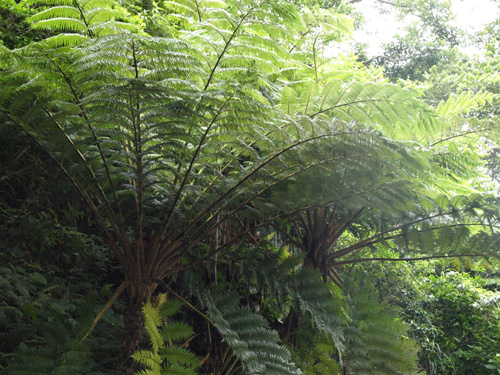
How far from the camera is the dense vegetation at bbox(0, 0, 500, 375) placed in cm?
148

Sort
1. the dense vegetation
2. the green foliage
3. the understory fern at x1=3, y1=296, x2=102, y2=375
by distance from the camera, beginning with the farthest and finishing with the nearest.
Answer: the green foliage
the dense vegetation
the understory fern at x1=3, y1=296, x2=102, y2=375

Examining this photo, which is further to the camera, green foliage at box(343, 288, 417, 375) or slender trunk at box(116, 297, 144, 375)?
green foliage at box(343, 288, 417, 375)

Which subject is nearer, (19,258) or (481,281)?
(19,258)

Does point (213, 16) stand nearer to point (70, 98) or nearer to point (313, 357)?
point (70, 98)

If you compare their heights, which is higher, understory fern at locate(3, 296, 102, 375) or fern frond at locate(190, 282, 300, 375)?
fern frond at locate(190, 282, 300, 375)

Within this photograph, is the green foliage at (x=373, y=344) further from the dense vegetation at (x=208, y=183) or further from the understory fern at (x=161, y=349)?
the understory fern at (x=161, y=349)

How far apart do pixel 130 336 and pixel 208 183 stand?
2.33ft

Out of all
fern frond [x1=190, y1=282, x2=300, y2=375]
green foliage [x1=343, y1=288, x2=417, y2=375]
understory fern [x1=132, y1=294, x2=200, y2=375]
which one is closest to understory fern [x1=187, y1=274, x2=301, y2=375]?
fern frond [x1=190, y1=282, x2=300, y2=375]

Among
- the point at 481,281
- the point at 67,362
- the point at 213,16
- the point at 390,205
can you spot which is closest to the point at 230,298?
the point at 67,362

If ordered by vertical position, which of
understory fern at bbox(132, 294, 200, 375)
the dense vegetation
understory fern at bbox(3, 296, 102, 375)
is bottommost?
understory fern at bbox(3, 296, 102, 375)

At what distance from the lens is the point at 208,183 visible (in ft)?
6.13

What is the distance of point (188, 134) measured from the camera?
1.50 m

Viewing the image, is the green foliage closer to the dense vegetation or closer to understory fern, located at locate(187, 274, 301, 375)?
the dense vegetation

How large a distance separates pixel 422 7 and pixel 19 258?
28.8 feet
